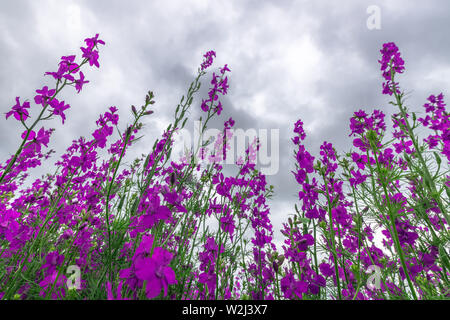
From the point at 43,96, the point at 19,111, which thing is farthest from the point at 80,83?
the point at 19,111

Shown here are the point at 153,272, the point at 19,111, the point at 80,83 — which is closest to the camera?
the point at 153,272

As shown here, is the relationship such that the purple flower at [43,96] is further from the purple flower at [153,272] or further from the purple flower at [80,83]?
the purple flower at [153,272]

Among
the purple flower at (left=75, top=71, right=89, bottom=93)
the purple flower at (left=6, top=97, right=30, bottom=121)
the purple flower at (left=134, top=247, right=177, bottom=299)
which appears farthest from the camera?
the purple flower at (left=75, top=71, right=89, bottom=93)

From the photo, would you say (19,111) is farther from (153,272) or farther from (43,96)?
(153,272)

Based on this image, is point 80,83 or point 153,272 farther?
point 80,83

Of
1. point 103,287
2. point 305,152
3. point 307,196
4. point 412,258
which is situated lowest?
point 103,287

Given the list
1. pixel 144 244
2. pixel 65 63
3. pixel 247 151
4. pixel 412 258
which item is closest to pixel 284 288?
pixel 144 244

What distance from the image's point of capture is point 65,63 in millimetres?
2055

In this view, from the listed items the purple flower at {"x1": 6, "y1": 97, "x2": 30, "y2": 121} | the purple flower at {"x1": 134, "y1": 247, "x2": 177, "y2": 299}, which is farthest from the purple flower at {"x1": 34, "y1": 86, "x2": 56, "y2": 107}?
the purple flower at {"x1": 134, "y1": 247, "x2": 177, "y2": 299}

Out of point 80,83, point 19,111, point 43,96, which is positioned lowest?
point 19,111

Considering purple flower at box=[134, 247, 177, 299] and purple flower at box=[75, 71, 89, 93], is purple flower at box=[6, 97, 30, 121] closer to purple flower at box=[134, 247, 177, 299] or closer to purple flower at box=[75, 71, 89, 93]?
purple flower at box=[75, 71, 89, 93]

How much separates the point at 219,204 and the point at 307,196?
1007 mm
